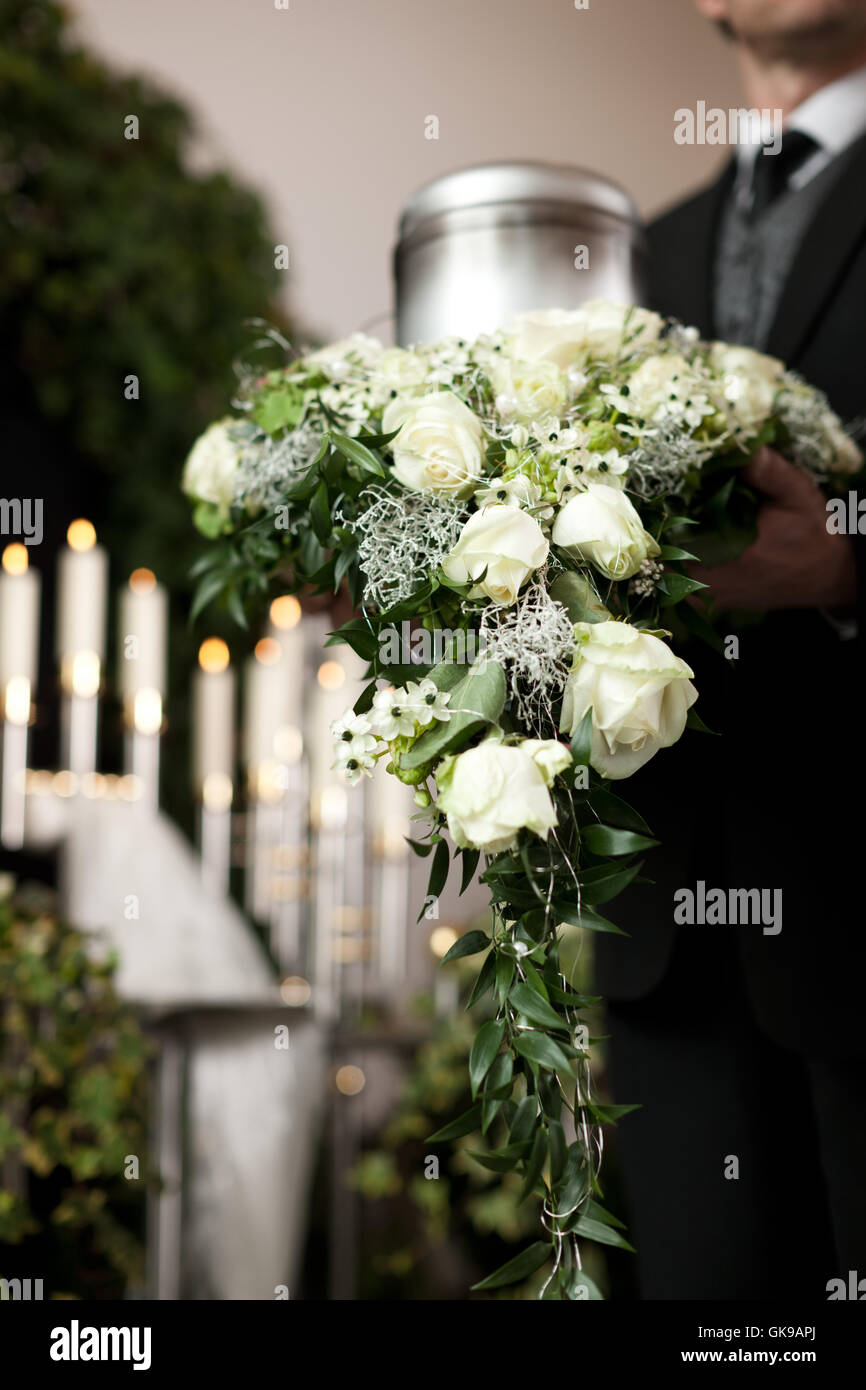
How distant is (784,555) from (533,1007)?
20.0 inches

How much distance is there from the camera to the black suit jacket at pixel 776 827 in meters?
1.05

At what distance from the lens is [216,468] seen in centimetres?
100

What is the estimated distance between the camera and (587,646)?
0.68 meters

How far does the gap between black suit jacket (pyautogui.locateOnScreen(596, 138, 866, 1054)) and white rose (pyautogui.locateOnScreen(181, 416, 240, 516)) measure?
0.45 m

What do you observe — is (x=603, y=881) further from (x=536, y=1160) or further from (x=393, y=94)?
(x=393, y=94)

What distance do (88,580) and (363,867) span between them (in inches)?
32.3

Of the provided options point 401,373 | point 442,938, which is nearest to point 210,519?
point 401,373

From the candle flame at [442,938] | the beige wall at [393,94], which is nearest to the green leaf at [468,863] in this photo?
the candle flame at [442,938]

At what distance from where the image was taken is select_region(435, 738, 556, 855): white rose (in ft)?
2.04

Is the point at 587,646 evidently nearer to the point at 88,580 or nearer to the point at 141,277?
the point at 88,580

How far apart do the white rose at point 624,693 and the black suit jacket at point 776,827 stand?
40cm

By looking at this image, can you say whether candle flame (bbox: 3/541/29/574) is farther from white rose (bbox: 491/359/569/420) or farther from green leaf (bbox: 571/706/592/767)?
green leaf (bbox: 571/706/592/767)

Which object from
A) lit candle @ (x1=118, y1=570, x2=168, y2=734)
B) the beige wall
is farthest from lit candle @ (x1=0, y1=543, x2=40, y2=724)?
the beige wall
